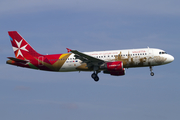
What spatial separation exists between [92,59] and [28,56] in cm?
1359

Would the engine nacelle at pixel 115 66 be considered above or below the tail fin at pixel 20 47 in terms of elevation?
below

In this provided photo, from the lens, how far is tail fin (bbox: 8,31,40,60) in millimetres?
57681

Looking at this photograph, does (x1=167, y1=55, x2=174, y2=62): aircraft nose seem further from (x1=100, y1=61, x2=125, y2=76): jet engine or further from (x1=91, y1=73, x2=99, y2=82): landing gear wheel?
(x1=91, y1=73, x2=99, y2=82): landing gear wheel

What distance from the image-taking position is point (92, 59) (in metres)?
51.8

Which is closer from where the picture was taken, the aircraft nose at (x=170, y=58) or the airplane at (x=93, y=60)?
the airplane at (x=93, y=60)

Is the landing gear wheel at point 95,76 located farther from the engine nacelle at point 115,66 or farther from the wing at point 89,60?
the engine nacelle at point 115,66

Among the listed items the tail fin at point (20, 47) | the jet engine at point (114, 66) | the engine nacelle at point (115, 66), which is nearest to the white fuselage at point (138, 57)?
the jet engine at point (114, 66)

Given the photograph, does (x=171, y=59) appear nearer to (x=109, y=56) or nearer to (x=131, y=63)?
(x=131, y=63)

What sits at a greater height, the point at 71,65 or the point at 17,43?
the point at 17,43

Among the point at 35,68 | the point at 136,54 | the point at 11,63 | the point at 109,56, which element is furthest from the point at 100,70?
the point at 11,63

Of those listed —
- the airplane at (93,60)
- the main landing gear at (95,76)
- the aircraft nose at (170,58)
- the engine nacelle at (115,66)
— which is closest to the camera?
the engine nacelle at (115,66)

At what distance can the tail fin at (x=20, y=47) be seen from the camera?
57681 mm

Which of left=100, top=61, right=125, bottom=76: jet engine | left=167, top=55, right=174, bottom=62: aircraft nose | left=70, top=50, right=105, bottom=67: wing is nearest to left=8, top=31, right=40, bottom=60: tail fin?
left=70, top=50, right=105, bottom=67: wing

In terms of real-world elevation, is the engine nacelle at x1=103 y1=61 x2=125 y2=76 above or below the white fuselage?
below
